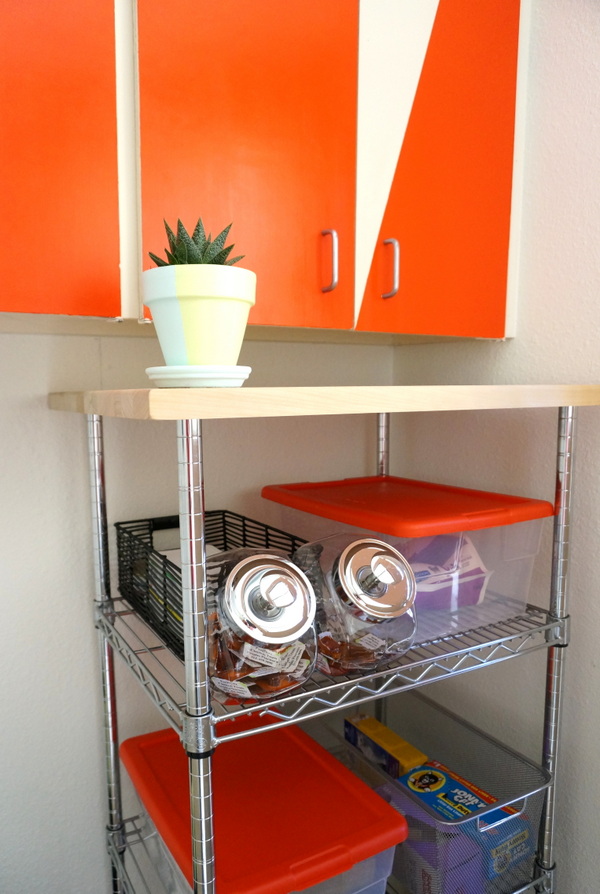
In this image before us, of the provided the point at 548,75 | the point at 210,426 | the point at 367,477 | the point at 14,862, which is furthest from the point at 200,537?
the point at 548,75

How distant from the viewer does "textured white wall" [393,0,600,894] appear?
3.47 feet

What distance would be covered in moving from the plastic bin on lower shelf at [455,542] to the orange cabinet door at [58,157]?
506mm

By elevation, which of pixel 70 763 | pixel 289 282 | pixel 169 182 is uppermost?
pixel 169 182

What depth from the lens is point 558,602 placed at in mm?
1035

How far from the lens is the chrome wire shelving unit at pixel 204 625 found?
670mm

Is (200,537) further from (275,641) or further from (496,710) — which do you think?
(496,710)


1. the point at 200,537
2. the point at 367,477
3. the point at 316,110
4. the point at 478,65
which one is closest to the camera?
the point at 200,537

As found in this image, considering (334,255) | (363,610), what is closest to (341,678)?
(363,610)

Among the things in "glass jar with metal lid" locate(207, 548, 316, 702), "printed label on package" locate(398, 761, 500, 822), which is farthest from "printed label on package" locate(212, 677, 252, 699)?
"printed label on package" locate(398, 761, 500, 822)

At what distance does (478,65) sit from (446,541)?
0.81 meters

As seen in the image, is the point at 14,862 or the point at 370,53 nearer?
the point at 370,53

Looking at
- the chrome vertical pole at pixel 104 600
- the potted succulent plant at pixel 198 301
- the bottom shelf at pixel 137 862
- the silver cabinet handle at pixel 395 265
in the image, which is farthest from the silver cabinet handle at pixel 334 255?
the bottom shelf at pixel 137 862

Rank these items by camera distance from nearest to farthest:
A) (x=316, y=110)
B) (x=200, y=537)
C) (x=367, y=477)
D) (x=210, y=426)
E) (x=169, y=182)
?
(x=200, y=537) → (x=169, y=182) → (x=316, y=110) → (x=210, y=426) → (x=367, y=477)

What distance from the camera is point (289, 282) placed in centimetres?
93
